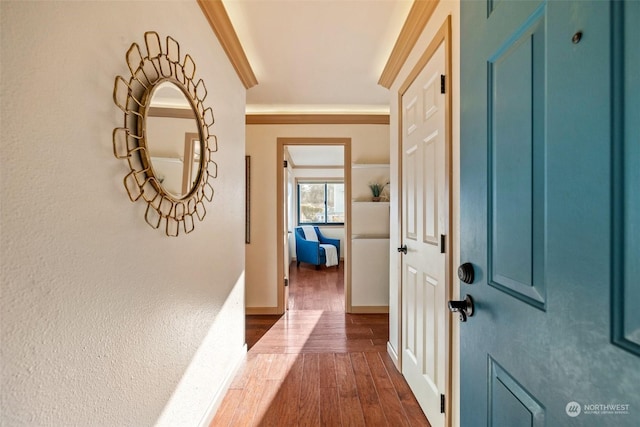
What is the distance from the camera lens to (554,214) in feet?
1.77

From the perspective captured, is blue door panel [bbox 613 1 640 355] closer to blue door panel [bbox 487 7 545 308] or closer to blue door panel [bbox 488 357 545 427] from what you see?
blue door panel [bbox 487 7 545 308]

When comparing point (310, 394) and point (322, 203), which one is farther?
point (322, 203)

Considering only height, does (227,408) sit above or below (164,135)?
below

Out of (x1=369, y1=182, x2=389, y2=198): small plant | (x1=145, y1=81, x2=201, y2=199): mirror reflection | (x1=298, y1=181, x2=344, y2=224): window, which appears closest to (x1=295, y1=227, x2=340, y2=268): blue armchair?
(x1=298, y1=181, x2=344, y2=224): window

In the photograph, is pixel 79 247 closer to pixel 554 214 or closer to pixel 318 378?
pixel 554 214

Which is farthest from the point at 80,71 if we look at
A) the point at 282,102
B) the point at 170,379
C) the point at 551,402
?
the point at 282,102

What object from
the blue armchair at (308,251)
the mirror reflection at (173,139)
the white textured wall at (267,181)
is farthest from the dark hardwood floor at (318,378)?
the blue armchair at (308,251)

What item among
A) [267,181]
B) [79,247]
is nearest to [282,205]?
[267,181]

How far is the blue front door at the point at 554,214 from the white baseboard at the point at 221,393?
1.38m

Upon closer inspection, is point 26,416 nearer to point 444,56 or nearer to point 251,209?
point 444,56

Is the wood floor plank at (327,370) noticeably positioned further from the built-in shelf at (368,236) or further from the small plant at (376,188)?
the small plant at (376,188)

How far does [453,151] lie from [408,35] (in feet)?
3.21

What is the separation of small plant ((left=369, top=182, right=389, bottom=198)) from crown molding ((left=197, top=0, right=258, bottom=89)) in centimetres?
180

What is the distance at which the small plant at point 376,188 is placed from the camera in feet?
11.2
